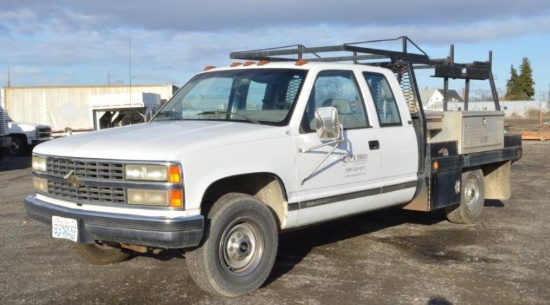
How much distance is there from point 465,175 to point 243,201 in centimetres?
416

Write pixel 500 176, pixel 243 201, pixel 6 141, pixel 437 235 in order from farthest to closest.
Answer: pixel 6 141 → pixel 500 176 → pixel 437 235 → pixel 243 201

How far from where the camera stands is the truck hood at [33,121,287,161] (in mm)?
4699

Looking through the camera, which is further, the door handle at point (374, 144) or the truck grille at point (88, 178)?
the door handle at point (374, 144)

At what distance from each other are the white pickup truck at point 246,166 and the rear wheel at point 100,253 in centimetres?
1

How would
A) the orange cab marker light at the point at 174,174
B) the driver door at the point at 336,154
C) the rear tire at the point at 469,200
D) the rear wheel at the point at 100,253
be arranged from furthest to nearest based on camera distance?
1. the rear tire at the point at 469,200
2. the rear wheel at the point at 100,253
3. the driver door at the point at 336,154
4. the orange cab marker light at the point at 174,174

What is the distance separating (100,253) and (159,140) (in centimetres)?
181

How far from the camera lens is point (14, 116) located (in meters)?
32.4

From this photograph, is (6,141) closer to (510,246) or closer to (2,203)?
(2,203)

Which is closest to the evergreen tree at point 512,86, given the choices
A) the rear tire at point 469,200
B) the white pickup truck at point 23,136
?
the white pickup truck at point 23,136

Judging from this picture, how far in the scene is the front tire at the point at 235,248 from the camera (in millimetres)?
4879

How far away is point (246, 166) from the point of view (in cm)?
503

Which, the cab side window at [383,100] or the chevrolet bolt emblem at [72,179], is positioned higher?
the cab side window at [383,100]

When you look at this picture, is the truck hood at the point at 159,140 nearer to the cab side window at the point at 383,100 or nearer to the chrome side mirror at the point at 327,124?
the chrome side mirror at the point at 327,124

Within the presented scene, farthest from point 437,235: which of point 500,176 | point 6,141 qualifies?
point 6,141
